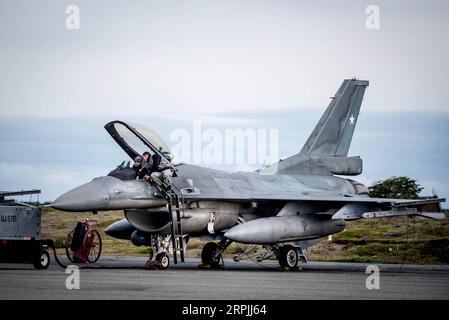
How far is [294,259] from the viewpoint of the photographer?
24.6 meters

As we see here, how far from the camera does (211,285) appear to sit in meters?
17.0

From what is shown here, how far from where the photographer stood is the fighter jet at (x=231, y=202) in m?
22.2

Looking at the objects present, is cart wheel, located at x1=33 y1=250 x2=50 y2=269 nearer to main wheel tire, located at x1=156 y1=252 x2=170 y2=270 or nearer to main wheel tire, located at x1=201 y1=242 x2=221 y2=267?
main wheel tire, located at x1=156 y1=252 x2=170 y2=270

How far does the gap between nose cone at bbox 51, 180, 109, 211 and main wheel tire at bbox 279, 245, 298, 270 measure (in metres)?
5.56

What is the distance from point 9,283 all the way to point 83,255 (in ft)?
26.0

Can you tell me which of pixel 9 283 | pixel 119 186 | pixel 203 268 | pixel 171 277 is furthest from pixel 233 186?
pixel 9 283

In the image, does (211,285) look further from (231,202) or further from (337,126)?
(337,126)

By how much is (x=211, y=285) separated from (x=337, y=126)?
12.5 m

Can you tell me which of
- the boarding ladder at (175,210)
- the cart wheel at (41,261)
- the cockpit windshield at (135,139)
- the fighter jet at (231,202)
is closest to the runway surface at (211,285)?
the cart wheel at (41,261)

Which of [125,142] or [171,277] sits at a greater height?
[125,142]

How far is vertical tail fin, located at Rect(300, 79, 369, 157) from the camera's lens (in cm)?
2850

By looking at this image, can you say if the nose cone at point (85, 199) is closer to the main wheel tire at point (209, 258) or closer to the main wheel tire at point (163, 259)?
the main wheel tire at point (163, 259)
